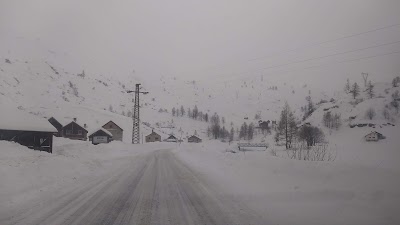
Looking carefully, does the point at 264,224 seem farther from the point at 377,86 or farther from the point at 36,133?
the point at 36,133

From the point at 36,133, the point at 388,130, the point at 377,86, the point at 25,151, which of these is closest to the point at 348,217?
the point at 388,130

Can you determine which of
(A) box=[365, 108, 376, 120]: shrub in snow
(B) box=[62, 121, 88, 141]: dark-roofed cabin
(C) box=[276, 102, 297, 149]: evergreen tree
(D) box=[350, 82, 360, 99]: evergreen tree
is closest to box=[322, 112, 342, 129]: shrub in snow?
(D) box=[350, 82, 360, 99]: evergreen tree

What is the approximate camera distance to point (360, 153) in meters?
18.5

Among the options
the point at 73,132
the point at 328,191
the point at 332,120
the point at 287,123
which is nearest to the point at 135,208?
the point at 328,191

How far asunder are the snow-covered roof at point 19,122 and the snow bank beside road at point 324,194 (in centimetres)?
2695

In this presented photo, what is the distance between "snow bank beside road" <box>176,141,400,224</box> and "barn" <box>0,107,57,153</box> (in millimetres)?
27123

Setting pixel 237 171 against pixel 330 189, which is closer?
pixel 330 189

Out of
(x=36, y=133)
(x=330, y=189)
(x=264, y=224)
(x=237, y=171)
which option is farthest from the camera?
(x=36, y=133)

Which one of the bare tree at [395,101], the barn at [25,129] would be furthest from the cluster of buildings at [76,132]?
the bare tree at [395,101]

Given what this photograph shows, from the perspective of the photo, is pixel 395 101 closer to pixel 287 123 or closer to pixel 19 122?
pixel 19 122

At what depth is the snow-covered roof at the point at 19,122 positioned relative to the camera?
34406 millimetres

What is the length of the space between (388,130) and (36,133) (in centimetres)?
3515

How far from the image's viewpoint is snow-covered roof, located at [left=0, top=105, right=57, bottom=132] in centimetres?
3441

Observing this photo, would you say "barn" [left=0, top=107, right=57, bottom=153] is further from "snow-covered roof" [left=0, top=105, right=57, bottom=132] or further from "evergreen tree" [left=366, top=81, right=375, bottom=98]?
"evergreen tree" [left=366, top=81, right=375, bottom=98]
